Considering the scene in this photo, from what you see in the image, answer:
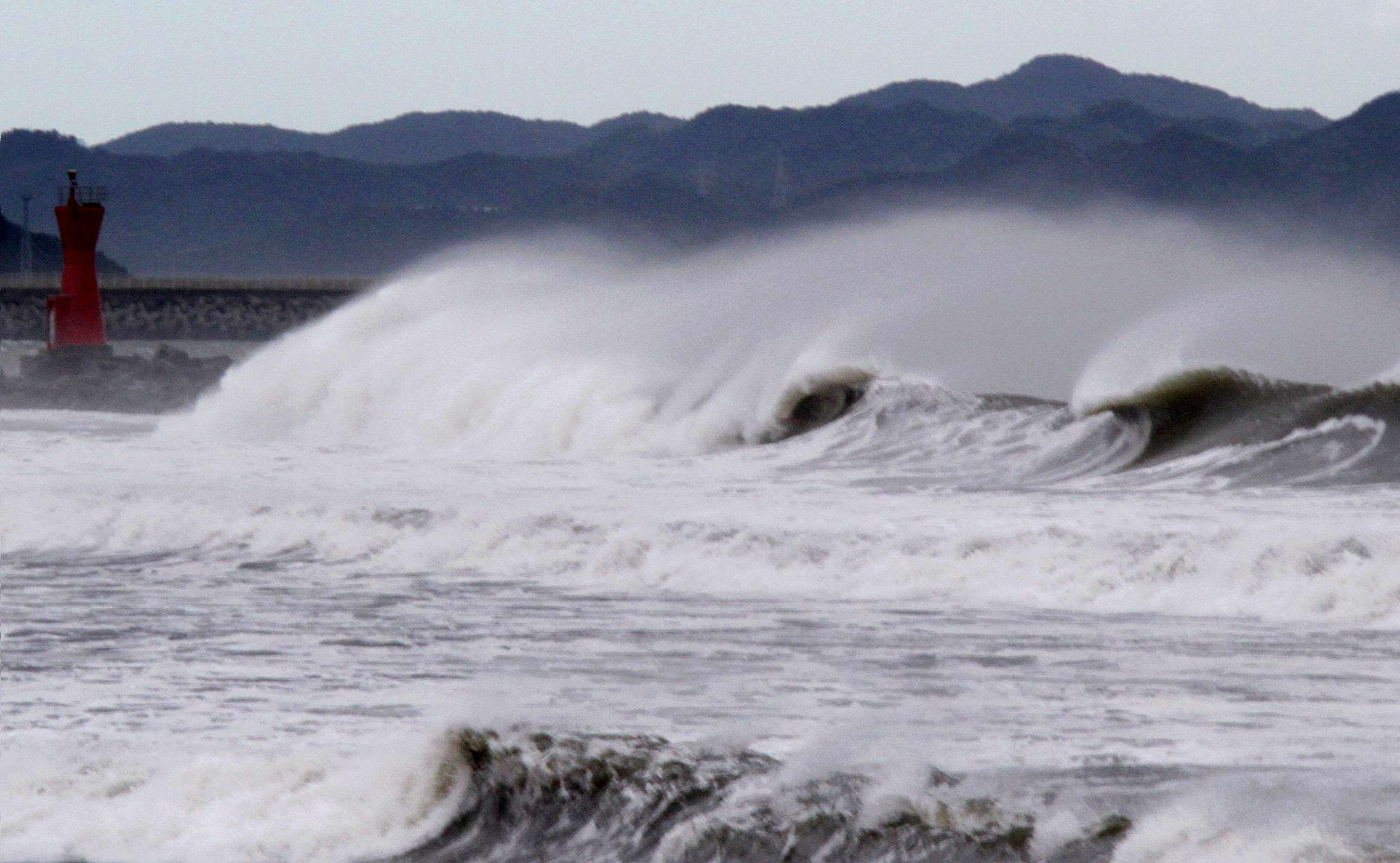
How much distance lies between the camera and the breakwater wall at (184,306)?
61.2m

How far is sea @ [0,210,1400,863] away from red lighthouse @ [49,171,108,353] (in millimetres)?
16693

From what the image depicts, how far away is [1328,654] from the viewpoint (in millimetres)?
8820

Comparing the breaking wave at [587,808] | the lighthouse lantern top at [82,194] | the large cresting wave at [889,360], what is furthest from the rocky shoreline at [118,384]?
the breaking wave at [587,808]

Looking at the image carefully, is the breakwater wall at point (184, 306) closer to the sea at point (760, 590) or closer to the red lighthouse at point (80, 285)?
the red lighthouse at point (80, 285)

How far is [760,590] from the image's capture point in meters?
11.8

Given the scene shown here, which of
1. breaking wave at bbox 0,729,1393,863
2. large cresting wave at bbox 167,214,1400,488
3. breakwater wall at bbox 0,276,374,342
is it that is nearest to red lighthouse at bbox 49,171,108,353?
large cresting wave at bbox 167,214,1400,488

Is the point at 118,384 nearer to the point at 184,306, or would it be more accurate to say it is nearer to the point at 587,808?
the point at 184,306

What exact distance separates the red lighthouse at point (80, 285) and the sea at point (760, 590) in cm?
1669

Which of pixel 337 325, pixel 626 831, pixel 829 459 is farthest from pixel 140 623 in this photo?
pixel 337 325

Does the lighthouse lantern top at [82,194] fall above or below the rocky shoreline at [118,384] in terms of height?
above

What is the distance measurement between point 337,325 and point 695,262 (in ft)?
17.8

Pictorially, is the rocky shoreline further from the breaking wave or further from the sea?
the breaking wave

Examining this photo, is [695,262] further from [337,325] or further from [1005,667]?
[1005,667]

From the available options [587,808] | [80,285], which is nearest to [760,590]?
[587,808]
